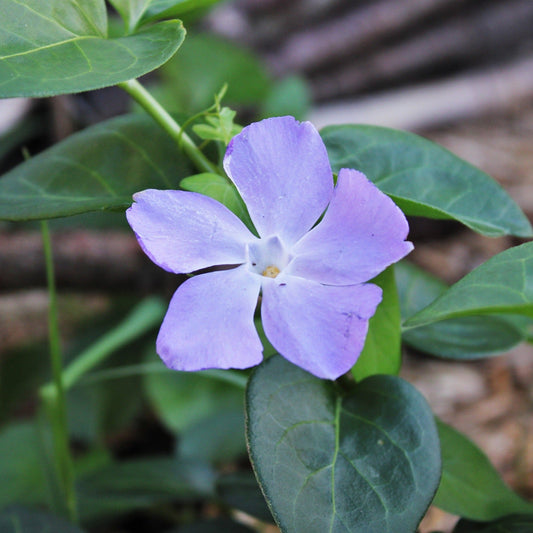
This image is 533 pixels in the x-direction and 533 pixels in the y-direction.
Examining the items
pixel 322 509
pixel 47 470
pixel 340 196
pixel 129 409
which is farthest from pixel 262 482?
pixel 129 409

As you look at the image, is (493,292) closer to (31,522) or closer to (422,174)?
(422,174)

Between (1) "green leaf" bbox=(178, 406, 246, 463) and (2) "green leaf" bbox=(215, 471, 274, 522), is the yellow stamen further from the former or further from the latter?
(1) "green leaf" bbox=(178, 406, 246, 463)

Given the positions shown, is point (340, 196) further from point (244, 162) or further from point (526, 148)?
point (526, 148)

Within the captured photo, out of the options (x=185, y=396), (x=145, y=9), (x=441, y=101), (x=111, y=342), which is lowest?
(x=441, y=101)

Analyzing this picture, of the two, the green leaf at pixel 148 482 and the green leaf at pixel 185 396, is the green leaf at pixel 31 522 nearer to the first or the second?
the green leaf at pixel 148 482

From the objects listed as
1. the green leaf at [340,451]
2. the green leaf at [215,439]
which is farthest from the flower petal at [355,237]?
the green leaf at [215,439]

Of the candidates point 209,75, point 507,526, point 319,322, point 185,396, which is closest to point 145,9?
point 319,322
